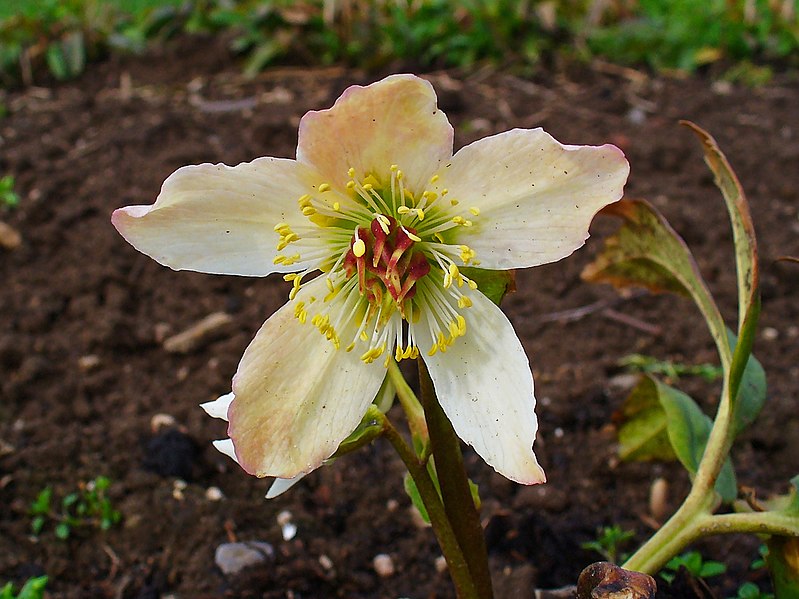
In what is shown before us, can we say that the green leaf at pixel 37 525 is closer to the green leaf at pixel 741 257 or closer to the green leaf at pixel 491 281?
the green leaf at pixel 491 281

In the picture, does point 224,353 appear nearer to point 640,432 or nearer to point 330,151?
point 640,432

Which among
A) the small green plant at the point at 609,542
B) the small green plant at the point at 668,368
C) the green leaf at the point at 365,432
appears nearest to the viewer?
the green leaf at the point at 365,432

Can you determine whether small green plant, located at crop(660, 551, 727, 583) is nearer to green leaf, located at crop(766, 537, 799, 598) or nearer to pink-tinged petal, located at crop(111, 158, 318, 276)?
green leaf, located at crop(766, 537, 799, 598)

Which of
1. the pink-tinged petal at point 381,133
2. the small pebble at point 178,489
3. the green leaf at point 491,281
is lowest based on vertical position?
the small pebble at point 178,489

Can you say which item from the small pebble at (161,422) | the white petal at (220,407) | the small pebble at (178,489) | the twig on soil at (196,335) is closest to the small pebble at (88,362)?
the twig on soil at (196,335)

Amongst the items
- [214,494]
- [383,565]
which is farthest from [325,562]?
[214,494]

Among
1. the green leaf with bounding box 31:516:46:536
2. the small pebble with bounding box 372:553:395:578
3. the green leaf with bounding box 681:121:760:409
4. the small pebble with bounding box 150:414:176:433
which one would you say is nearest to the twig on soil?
the small pebble with bounding box 150:414:176:433
